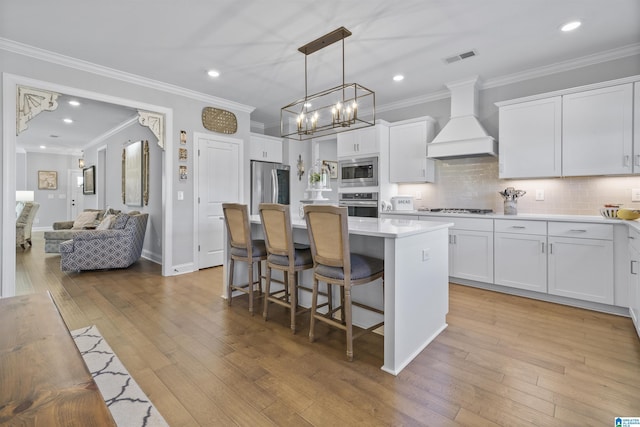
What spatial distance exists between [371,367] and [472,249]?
2305 mm

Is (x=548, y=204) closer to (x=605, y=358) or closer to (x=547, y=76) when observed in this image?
(x=547, y=76)

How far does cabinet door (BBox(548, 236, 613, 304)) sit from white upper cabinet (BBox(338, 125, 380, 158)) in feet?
8.25

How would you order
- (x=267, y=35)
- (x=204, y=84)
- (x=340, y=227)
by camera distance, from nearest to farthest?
1. (x=340, y=227)
2. (x=267, y=35)
3. (x=204, y=84)

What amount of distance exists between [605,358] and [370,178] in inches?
128

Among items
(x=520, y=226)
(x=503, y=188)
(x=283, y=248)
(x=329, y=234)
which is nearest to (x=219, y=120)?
(x=283, y=248)

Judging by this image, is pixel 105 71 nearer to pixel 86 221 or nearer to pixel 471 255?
pixel 86 221

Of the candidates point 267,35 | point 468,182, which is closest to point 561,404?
point 468,182

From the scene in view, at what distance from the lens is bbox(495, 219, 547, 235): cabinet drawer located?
3203mm

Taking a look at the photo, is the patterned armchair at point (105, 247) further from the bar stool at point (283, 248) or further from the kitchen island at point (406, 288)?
the kitchen island at point (406, 288)

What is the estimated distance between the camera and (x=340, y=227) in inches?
80.6

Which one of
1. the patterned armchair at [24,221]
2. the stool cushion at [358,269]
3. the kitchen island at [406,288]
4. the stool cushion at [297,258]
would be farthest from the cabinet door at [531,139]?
the patterned armchair at [24,221]

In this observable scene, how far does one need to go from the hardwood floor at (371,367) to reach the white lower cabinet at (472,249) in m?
0.49

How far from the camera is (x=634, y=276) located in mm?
2459

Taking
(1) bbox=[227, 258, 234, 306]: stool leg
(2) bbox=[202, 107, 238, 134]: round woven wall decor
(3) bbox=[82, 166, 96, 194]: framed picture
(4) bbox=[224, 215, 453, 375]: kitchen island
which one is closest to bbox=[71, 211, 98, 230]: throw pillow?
(3) bbox=[82, 166, 96, 194]: framed picture
